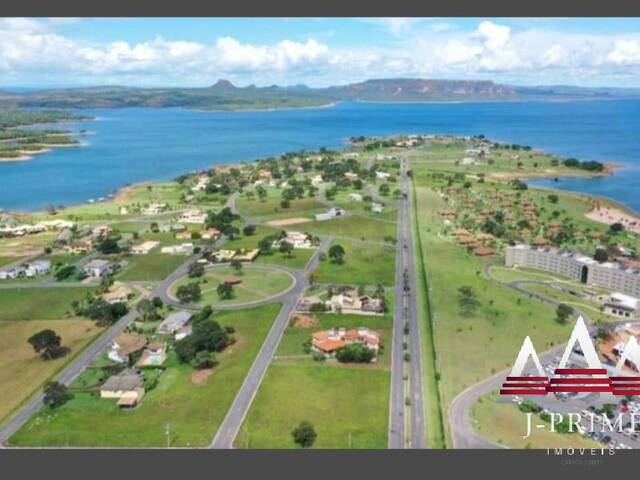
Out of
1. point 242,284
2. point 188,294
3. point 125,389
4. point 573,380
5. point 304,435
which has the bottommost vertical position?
point 125,389

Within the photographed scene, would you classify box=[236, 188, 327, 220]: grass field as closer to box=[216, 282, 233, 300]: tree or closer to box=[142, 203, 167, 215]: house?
box=[142, 203, 167, 215]: house

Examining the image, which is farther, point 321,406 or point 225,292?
point 225,292

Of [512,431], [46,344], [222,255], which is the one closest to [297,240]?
[222,255]

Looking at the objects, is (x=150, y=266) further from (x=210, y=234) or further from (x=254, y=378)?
(x=254, y=378)

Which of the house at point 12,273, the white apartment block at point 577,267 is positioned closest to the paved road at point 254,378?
the white apartment block at point 577,267

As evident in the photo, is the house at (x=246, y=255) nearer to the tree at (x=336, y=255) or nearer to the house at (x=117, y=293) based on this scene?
the tree at (x=336, y=255)

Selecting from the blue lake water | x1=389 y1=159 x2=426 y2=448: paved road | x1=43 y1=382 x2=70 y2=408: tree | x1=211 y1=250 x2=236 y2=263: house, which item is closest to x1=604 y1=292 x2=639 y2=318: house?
x1=389 y1=159 x2=426 y2=448: paved road
